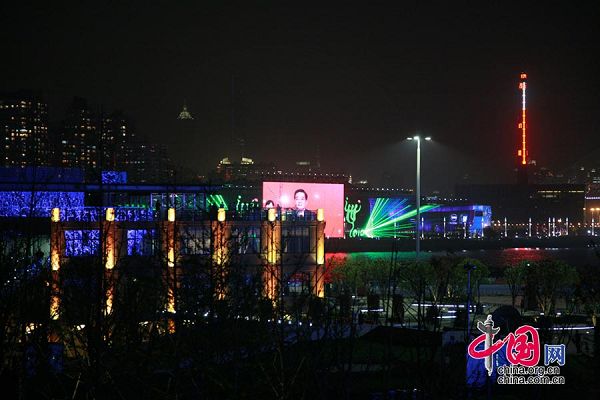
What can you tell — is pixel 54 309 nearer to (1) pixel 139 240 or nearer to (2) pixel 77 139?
(1) pixel 139 240

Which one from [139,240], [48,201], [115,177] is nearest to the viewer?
[139,240]

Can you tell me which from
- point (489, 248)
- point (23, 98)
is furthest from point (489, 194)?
point (23, 98)

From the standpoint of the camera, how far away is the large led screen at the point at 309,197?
136 ft

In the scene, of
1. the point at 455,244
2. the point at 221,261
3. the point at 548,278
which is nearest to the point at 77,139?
the point at 548,278

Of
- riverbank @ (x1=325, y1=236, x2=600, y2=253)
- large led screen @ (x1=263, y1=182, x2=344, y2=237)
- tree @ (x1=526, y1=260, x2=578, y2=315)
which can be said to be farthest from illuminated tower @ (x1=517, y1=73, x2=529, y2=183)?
tree @ (x1=526, y1=260, x2=578, y2=315)

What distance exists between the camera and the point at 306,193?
1672 inches

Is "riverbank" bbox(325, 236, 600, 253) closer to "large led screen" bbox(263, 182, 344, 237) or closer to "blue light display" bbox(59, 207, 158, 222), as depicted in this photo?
"large led screen" bbox(263, 182, 344, 237)

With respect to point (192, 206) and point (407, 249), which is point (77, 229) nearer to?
point (192, 206)

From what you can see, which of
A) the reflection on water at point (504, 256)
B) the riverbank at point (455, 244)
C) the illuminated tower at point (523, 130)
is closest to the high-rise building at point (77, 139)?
the reflection on water at point (504, 256)

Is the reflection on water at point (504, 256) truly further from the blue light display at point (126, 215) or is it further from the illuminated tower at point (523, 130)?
the blue light display at point (126, 215)

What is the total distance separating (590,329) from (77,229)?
1202 cm

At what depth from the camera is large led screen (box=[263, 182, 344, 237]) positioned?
136 ft

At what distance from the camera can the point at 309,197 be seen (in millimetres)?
42781

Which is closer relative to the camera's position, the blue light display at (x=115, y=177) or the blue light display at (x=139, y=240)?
the blue light display at (x=139, y=240)
